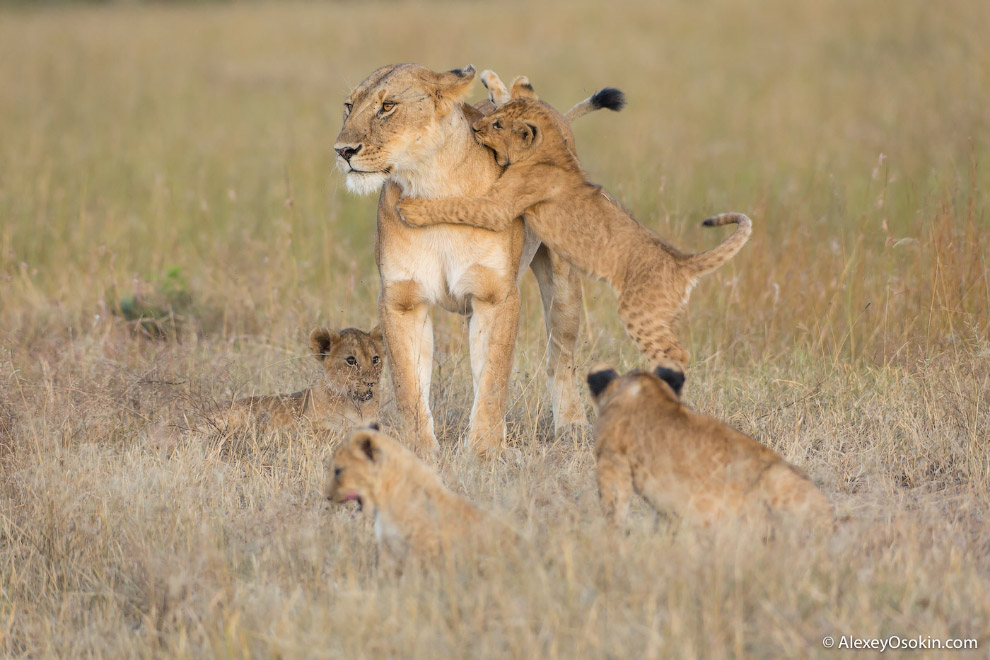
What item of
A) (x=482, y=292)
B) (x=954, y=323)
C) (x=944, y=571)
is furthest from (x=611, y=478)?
(x=954, y=323)

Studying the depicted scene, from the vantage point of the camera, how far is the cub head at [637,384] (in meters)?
4.10

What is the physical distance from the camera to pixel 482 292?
5.54m

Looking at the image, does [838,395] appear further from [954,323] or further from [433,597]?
[433,597]

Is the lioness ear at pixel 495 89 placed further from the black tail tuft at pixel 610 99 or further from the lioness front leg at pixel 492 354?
the lioness front leg at pixel 492 354

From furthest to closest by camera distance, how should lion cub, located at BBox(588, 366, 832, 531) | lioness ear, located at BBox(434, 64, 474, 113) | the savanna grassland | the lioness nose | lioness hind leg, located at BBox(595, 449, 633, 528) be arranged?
lioness ear, located at BBox(434, 64, 474, 113) → the lioness nose → lioness hind leg, located at BBox(595, 449, 633, 528) → lion cub, located at BBox(588, 366, 832, 531) → the savanna grassland

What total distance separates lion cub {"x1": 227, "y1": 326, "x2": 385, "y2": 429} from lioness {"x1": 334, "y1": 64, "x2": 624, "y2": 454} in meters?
0.33

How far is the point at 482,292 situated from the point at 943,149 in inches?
305

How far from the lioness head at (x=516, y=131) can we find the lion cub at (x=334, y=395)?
45.3 inches

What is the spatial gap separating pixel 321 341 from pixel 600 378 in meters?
2.10

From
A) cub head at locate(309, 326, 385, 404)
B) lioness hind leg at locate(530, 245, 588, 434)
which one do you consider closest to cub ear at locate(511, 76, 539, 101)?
lioness hind leg at locate(530, 245, 588, 434)

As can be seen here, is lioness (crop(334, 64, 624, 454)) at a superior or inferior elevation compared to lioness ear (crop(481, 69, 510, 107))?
inferior

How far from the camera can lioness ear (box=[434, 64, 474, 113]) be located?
217 inches

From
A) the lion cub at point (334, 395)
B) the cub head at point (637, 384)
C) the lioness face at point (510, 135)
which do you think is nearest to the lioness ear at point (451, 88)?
the lioness face at point (510, 135)

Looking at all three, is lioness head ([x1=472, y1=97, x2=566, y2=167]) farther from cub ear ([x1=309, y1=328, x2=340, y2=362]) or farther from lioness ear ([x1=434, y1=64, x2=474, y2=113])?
cub ear ([x1=309, y1=328, x2=340, y2=362])
